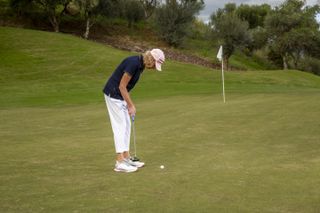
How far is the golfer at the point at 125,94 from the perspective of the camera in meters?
7.77

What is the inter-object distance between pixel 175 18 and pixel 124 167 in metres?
52.2

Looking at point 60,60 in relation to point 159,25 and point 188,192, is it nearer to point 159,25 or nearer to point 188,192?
point 159,25

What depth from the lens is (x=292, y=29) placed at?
6325 centimetres

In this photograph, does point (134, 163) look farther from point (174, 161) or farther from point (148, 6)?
point (148, 6)

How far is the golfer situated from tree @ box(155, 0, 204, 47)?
5166 cm

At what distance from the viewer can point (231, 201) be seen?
6.00 meters

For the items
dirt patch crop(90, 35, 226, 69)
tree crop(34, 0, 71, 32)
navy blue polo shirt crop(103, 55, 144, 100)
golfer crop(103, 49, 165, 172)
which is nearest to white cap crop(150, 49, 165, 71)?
golfer crop(103, 49, 165, 172)

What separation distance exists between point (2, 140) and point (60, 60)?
2991cm

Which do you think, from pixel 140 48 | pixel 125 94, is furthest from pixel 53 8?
pixel 125 94

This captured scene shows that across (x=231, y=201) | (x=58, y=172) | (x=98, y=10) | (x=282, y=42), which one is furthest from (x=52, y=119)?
(x=282, y=42)

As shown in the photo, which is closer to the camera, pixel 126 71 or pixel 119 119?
pixel 126 71

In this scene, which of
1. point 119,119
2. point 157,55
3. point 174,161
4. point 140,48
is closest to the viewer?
point 157,55

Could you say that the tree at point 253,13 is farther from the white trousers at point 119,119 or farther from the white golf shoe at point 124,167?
the white golf shoe at point 124,167

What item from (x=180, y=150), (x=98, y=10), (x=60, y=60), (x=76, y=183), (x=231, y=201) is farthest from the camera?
(x=98, y=10)
